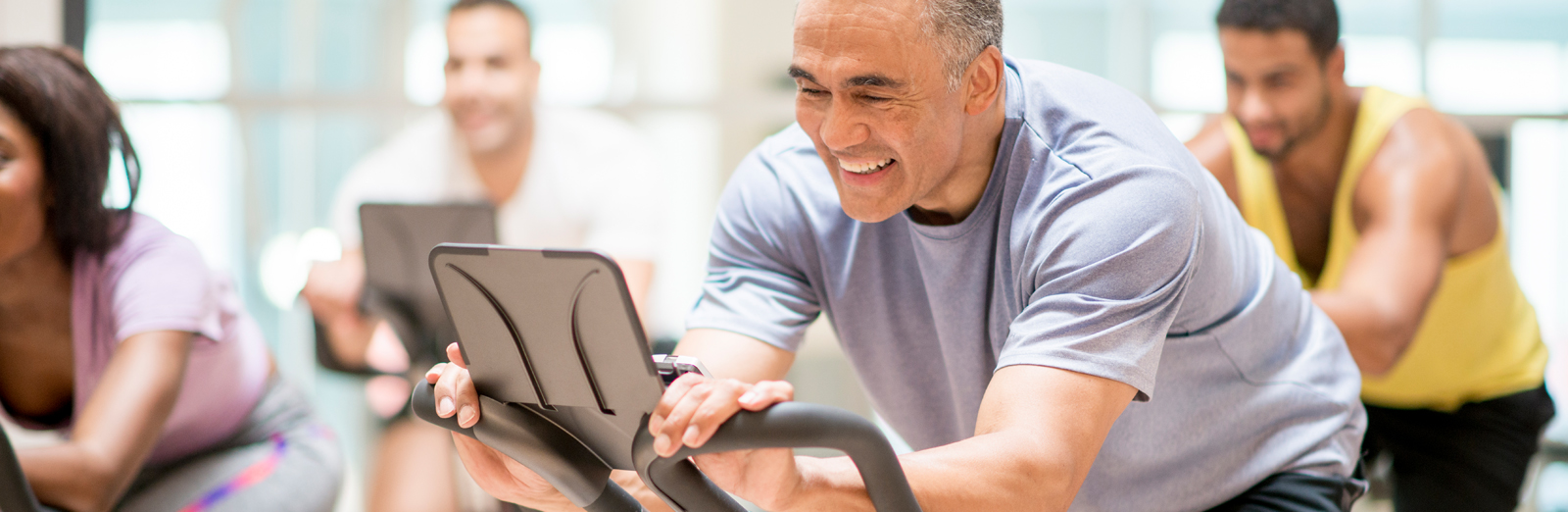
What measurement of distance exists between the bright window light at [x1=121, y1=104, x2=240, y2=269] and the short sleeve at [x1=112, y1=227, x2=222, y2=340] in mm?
2585

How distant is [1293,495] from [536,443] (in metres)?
0.95

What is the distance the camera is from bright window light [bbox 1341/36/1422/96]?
175 inches

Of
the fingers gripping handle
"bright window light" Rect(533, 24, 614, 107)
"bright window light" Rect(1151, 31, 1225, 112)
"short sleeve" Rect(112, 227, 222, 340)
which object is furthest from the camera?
"bright window light" Rect(1151, 31, 1225, 112)

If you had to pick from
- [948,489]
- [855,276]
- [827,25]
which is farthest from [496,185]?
[948,489]

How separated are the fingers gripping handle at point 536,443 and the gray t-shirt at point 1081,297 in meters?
0.43

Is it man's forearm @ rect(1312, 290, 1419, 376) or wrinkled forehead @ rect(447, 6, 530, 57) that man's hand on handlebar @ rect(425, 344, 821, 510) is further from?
wrinkled forehead @ rect(447, 6, 530, 57)

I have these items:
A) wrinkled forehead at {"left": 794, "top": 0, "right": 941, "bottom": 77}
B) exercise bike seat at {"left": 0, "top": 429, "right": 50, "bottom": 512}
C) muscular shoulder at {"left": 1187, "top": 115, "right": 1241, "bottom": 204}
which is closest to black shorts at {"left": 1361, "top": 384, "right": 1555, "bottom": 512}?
muscular shoulder at {"left": 1187, "top": 115, "right": 1241, "bottom": 204}

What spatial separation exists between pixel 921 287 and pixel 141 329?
3.93 ft

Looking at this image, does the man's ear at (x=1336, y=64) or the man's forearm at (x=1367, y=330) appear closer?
the man's forearm at (x=1367, y=330)

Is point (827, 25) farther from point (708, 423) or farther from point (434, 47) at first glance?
point (434, 47)

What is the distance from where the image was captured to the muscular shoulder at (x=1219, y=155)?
227 centimetres

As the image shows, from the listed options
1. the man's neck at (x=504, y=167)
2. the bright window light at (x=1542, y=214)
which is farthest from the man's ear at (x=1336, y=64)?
the bright window light at (x=1542, y=214)

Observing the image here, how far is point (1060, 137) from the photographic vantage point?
1226 mm

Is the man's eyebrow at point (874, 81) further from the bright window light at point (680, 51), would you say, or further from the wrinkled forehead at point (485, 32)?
the bright window light at point (680, 51)
